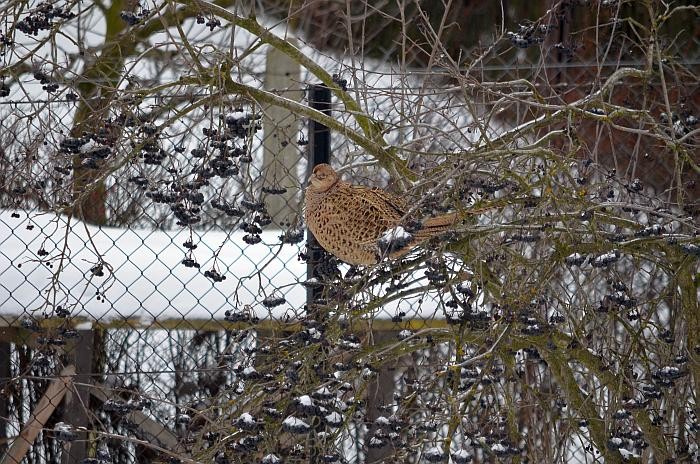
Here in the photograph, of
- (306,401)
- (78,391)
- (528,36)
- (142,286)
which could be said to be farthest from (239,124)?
(78,391)

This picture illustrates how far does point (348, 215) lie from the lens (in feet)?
9.46

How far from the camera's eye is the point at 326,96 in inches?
141

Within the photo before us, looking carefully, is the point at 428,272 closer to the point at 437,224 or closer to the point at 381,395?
the point at 437,224

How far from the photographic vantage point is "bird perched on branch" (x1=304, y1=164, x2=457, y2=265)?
9.32ft

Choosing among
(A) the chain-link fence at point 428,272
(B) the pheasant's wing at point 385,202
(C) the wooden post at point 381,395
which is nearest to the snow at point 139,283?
(A) the chain-link fence at point 428,272

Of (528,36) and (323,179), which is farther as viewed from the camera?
(323,179)

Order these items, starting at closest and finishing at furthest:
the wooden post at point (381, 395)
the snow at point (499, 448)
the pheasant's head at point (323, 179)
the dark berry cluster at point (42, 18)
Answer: the snow at point (499, 448), the dark berry cluster at point (42, 18), the pheasant's head at point (323, 179), the wooden post at point (381, 395)

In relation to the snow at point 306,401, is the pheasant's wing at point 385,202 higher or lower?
higher

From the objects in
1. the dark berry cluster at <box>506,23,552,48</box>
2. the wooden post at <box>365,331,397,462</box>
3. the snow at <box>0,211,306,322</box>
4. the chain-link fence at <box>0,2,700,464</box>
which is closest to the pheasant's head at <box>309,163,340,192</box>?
the chain-link fence at <box>0,2,700,464</box>

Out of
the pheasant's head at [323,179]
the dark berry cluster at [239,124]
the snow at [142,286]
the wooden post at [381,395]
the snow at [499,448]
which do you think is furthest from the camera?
the snow at [142,286]

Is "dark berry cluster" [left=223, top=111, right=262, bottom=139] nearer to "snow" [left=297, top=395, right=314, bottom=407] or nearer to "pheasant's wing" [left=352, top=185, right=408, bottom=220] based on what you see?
"pheasant's wing" [left=352, top=185, right=408, bottom=220]

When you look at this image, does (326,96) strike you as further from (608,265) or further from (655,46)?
(608,265)

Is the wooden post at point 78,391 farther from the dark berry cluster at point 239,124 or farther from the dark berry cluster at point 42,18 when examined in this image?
the dark berry cluster at point 239,124

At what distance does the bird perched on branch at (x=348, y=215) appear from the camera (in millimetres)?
Result: 2840
